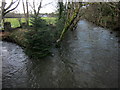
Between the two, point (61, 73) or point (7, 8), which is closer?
point (61, 73)

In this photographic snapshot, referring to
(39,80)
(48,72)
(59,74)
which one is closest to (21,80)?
(39,80)

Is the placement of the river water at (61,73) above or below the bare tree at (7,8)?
below

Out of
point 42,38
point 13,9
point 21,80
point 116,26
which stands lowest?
point 21,80

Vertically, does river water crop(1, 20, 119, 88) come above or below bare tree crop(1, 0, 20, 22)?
below

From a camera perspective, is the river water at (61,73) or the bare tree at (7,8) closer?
the river water at (61,73)

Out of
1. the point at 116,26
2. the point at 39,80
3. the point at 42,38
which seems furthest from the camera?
the point at 116,26

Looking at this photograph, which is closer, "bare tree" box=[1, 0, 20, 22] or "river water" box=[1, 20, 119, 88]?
"river water" box=[1, 20, 119, 88]

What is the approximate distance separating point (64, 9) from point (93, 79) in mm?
9998

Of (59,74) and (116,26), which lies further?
(116,26)

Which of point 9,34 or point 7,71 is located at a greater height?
point 9,34

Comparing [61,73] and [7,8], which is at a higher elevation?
[7,8]

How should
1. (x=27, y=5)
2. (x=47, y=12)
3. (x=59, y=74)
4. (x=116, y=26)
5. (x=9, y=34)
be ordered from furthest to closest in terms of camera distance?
(x=47, y=12), (x=27, y=5), (x=116, y=26), (x=9, y=34), (x=59, y=74)

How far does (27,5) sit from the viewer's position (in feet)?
34.1

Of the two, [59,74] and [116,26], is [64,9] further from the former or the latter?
[59,74]
